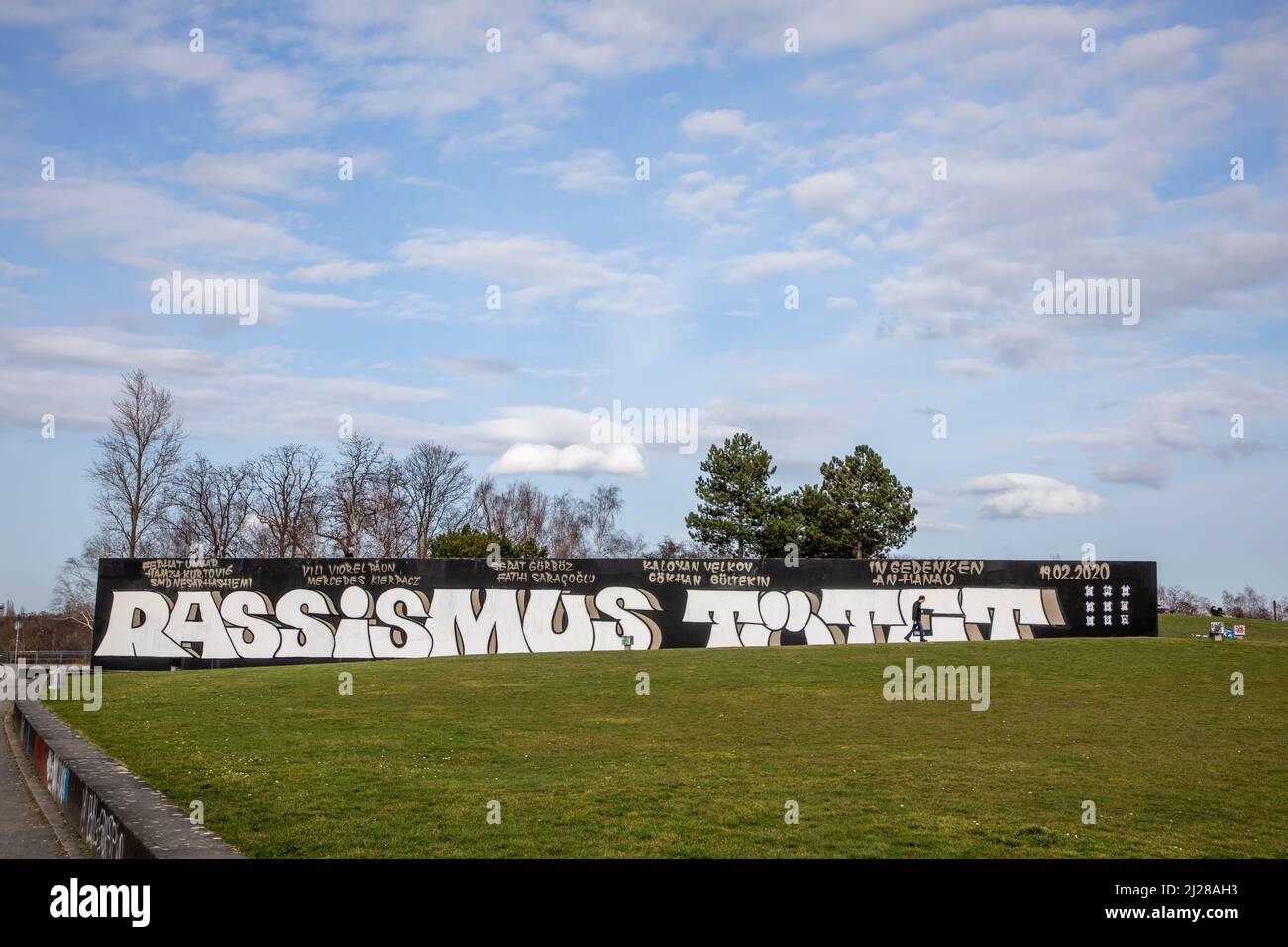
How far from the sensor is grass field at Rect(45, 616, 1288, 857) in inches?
342

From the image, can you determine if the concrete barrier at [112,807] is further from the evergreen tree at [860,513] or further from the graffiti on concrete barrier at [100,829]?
the evergreen tree at [860,513]

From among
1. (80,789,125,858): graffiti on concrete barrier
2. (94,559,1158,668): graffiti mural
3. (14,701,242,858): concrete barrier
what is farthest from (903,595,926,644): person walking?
(80,789,125,858): graffiti on concrete barrier

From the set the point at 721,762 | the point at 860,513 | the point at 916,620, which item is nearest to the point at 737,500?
the point at 860,513

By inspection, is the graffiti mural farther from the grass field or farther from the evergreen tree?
the evergreen tree

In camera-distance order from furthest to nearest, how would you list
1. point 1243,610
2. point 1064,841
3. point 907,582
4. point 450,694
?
point 1243,610, point 907,582, point 450,694, point 1064,841

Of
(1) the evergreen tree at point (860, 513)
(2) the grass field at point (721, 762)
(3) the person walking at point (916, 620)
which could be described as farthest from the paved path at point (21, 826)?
(1) the evergreen tree at point (860, 513)

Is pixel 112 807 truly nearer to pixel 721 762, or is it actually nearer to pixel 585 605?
pixel 721 762

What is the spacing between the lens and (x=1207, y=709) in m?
19.2

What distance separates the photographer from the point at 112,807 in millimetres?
8406

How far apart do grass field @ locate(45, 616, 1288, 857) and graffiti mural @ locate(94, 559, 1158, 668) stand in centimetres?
1341

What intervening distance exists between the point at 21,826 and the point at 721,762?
749cm
